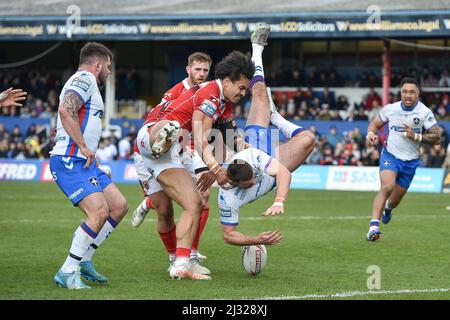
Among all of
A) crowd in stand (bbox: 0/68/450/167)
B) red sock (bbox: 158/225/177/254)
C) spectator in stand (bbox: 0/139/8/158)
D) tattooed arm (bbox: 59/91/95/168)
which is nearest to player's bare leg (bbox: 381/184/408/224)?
red sock (bbox: 158/225/177/254)

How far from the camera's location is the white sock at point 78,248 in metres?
9.97

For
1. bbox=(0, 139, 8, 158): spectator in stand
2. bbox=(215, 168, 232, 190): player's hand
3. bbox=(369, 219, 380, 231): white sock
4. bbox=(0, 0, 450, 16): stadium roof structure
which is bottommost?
bbox=(0, 139, 8, 158): spectator in stand

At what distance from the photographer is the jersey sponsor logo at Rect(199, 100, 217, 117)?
34.9 ft

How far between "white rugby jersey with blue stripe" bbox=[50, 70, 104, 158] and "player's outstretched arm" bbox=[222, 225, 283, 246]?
173cm

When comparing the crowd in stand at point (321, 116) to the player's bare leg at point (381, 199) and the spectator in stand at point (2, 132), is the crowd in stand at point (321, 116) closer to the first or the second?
the spectator in stand at point (2, 132)

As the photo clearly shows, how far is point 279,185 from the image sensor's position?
1043 centimetres

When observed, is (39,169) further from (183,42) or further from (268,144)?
(268,144)

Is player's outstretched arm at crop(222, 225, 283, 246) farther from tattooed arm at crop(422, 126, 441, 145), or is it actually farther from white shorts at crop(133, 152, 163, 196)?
tattooed arm at crop(422, 126, 441, 145)

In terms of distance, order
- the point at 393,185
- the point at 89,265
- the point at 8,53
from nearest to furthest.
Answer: the point at 89,265 < the point at 393,185 < the point at 8,53

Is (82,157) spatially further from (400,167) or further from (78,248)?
(400,167)

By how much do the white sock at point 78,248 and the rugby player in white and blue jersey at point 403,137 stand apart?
673 cm

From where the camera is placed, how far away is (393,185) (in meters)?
15.8

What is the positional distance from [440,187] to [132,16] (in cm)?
1423
